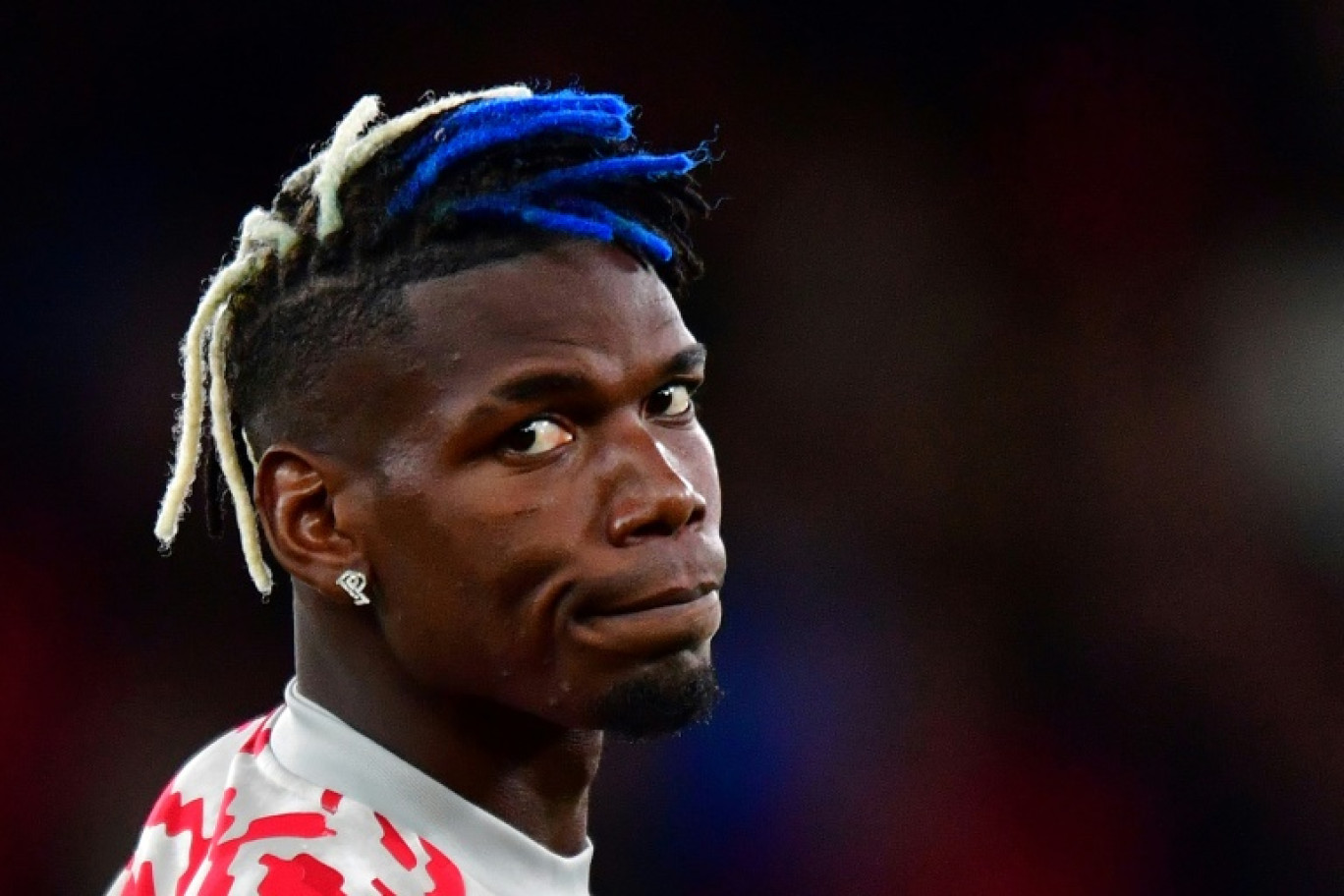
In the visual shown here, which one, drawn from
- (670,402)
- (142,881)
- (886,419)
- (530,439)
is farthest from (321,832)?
(886,419)

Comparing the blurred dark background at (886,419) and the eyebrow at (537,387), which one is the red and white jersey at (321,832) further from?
the blurred dark background at (886,419)

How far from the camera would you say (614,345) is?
5.14ft

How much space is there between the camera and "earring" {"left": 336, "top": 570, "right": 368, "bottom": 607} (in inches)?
61.2

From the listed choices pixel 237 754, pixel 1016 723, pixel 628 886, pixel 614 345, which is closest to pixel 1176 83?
pixel 1016 723

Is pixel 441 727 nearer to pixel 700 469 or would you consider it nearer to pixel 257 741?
pixel 257 741

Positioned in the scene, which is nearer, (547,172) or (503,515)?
(503,515)

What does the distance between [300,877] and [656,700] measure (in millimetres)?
328

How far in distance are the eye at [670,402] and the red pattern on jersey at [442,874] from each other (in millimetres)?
433

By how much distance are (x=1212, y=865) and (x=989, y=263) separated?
1242mm

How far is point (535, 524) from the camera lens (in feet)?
4.93

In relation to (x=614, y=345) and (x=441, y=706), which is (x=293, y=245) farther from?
(x=441, y=706)

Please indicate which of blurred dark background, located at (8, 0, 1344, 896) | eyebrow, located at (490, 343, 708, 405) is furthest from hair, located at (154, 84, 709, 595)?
blurred dark background, located at (8, 0, 1344, 896)

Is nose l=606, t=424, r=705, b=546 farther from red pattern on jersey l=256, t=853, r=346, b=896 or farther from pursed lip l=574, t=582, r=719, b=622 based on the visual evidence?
red pattern on jersey l=256, t=853, r=346, b=896

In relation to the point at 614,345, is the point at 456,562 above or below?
below
